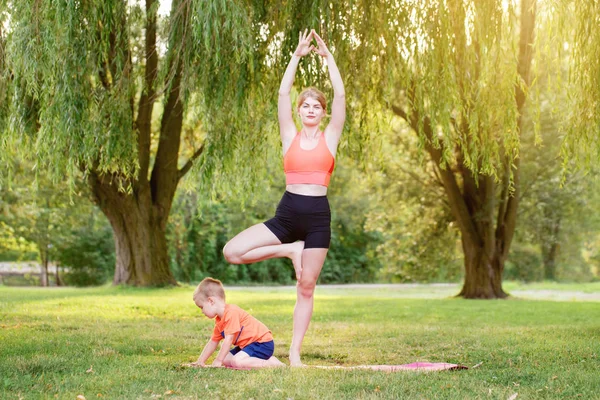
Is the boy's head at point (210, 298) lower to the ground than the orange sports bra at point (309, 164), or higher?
lower

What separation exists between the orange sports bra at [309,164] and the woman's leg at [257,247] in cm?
43

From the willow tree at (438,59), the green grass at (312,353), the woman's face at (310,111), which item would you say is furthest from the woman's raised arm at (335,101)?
the green grass at (312,353)

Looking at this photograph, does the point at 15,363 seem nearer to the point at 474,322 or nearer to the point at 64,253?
the point at 474,322

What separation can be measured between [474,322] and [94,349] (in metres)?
6.03

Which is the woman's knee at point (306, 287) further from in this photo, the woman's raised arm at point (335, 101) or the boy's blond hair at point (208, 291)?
the woman's raised arm at point (335, 101)

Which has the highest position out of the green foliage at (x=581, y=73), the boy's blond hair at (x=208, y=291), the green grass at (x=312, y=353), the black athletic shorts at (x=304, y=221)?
the green foliage at (x=581, y=73)

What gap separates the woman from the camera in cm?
524

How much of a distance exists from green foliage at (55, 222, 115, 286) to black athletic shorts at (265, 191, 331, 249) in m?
23.8

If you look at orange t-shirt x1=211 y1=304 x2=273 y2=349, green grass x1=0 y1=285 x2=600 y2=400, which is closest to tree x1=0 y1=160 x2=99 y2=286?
green grass x1=0 y1=285 x2=600 y2=400

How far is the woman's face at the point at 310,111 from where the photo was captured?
5.40 m

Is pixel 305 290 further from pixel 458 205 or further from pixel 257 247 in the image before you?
pixel 458 205

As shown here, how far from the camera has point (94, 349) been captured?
6574 millimetres

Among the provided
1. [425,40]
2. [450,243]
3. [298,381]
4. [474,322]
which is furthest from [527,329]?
[450,243]

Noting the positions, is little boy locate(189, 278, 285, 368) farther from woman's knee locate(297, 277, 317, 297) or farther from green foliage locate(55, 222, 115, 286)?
green foliage locate(55, 222, 115, 286)
